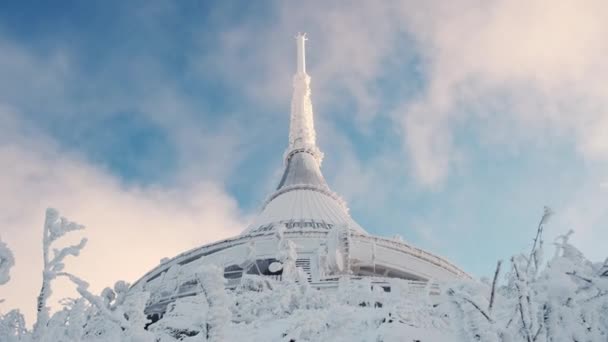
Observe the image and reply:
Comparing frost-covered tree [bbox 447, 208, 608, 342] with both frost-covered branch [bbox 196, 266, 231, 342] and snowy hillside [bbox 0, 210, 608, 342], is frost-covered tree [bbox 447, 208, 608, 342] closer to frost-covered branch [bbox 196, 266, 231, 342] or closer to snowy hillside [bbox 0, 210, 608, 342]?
snowy hillside [bbox 0, 210, 608, 342]

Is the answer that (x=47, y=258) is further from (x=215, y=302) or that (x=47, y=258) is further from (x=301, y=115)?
(x=301, y=115)

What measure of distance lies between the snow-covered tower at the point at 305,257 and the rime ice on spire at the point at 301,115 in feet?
38.2

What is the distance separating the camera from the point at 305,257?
28969mm

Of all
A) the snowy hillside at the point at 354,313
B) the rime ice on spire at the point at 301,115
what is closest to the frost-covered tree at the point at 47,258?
the snowy hillside at the point at 354,313

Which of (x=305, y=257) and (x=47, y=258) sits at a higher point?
(x=305, y=257)

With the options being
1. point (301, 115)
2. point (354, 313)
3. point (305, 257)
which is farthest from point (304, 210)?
point (354, 313)

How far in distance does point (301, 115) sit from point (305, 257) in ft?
101

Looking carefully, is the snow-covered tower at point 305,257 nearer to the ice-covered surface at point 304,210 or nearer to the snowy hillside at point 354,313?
the ice-covered surface at point 304,210

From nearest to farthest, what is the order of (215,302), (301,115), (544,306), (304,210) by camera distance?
(215,302) → (544,306) → (304,210) → (301,115)

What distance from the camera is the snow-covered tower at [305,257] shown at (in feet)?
83.4

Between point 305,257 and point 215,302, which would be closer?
point 215,302

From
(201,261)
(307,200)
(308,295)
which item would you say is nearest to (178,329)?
(308,295)

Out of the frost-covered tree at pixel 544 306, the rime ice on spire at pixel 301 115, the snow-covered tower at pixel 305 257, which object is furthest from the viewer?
the rime ice on spire at pixel 301 115

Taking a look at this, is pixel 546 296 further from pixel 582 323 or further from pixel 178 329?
pixel 178 329
